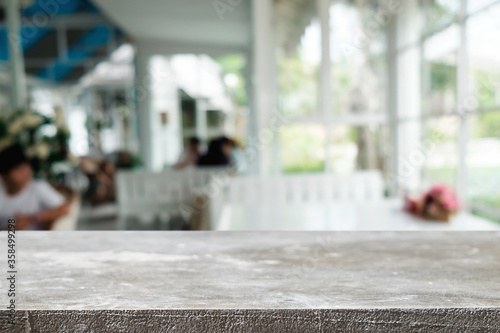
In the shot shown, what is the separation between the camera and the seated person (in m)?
3.21

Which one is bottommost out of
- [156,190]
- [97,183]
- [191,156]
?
[97,183]

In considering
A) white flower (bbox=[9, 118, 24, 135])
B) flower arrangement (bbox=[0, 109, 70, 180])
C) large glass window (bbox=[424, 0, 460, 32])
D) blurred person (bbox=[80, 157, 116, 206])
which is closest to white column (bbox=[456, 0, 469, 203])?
large glass window (bbox=[424, 0, 460, 32])

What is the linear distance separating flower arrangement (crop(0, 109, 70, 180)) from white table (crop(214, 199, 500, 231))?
1.58 meters

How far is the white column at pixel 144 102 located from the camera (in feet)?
29.3

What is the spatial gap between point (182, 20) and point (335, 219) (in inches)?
214

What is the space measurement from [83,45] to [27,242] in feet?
33.7

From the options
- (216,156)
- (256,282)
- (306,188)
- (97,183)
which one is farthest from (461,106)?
(97,183)

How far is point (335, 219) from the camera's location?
2766 mm

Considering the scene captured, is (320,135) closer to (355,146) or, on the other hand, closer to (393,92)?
(355,146)

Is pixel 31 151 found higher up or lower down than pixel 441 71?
lower down

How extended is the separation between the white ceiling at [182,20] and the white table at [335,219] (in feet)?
11.3

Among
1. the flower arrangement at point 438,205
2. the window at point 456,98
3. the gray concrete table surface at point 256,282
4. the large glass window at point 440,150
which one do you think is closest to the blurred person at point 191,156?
the window at point 456,98

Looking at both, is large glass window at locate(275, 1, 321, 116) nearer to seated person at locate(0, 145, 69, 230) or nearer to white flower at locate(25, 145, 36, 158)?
white flower at locate(25, 145, 36, 158)

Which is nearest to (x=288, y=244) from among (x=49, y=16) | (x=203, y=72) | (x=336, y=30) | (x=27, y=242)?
(x=27, y=242)
